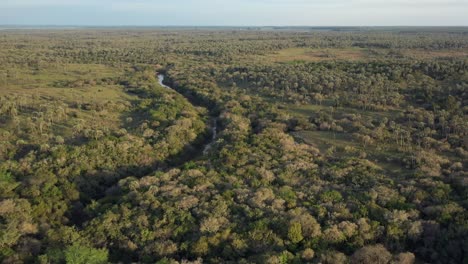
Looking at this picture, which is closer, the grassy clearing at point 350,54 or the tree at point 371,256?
the tree at point 371,256

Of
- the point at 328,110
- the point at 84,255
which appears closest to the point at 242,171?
the point at 84,255

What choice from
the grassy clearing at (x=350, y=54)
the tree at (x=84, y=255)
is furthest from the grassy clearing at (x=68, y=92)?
the grassy clearing at (x=350, y=54)

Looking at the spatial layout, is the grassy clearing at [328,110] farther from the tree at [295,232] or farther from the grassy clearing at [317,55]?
the grassy clearing at [317,55]

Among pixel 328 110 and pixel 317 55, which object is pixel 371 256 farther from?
pixel 317 55

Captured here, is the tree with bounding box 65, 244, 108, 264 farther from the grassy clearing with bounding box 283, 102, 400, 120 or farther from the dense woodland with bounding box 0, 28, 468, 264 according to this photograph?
the grassy clearing with bounding box 283, 102, 400, 120

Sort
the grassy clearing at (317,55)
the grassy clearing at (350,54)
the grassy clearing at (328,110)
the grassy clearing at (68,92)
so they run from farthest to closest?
the grassy clearing at (317,55), the grassy clearing at (350,54), the grassy clearing at (328,110), the grassy clearing at (68,92)

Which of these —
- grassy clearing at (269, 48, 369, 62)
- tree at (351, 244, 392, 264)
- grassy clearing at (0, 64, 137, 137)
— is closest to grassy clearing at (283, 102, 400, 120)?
grassy clearing at (0, 64, 137, 137)

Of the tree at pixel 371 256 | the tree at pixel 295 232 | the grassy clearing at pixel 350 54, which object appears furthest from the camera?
the grassy clearing at pixel 350 54

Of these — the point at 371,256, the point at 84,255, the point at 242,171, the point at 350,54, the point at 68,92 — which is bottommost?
the point at 84,255
